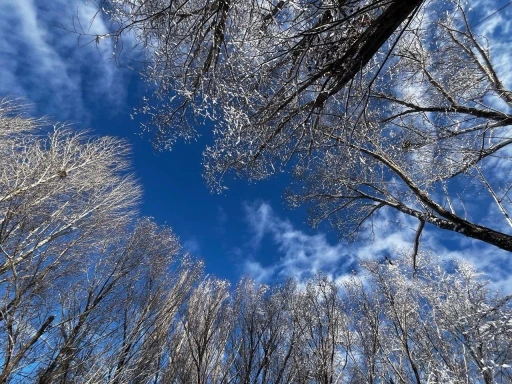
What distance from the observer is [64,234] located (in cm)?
733

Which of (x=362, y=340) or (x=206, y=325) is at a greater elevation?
(x=362, y=340)

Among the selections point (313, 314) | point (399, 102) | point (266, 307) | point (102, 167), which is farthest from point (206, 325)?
point (399, 102)

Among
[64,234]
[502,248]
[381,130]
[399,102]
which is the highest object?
[399,102]

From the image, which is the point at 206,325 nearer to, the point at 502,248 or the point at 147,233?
the point at 147,233

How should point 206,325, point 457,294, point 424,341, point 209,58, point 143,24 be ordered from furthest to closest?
1. point 457,294
2. point 424,341
3. point 206,325
4. point 209,58
5. point 143,24

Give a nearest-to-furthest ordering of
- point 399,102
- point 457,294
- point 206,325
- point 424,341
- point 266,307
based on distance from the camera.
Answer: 1. point 399,102
2. point 206,325
3. point 424,341
4. point 457,294
5. point 266,307

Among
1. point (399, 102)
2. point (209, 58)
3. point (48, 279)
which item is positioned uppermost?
point (399, 102)

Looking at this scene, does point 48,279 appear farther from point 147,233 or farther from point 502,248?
point 502,248

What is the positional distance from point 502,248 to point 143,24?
5151mm

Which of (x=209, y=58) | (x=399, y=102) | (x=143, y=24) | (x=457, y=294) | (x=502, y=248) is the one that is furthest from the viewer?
(x=457, y=294)

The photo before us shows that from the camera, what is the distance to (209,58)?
316 cm

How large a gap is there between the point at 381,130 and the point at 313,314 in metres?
4.67

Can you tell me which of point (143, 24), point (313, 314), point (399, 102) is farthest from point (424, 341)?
point (143, 24)

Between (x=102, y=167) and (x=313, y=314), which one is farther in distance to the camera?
(x=102, y=167)
